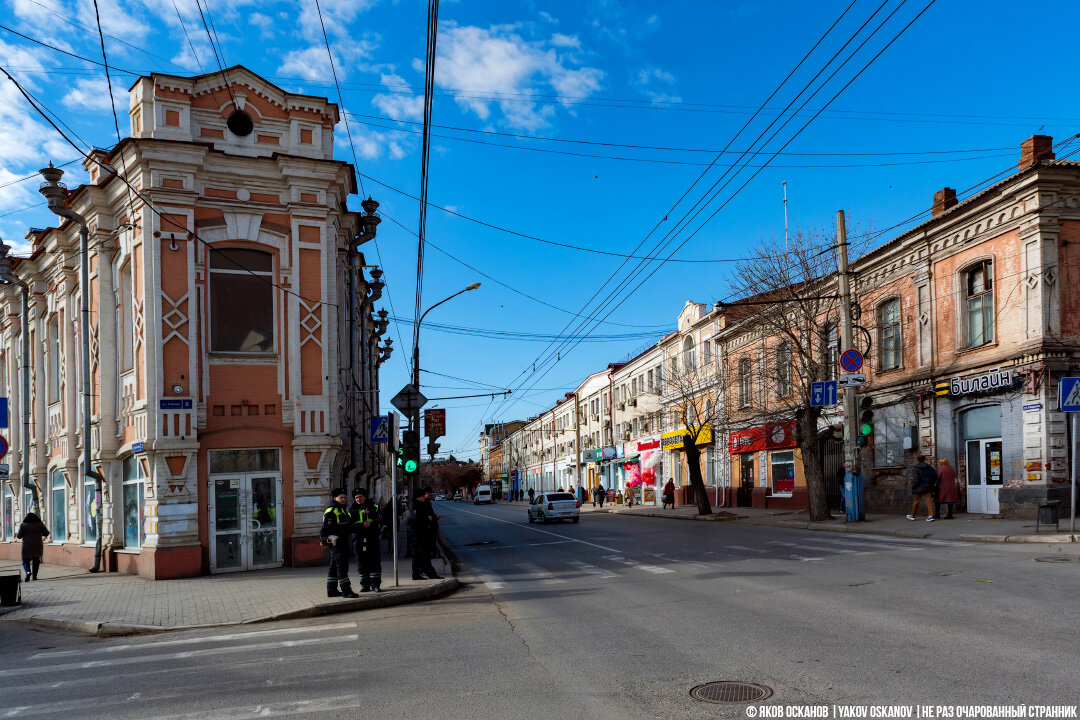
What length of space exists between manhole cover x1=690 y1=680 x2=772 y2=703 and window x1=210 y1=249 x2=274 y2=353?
14.2 meters

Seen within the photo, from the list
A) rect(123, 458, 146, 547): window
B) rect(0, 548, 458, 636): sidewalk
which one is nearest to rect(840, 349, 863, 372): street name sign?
rect(0, 548, 458, 636): sidewalk

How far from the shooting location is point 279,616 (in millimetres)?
11672

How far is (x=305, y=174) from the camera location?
1861 cm

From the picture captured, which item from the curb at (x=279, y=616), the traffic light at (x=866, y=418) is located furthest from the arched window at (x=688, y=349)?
the curb at (x=279, y=616)

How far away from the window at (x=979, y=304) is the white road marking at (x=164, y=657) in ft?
66.7

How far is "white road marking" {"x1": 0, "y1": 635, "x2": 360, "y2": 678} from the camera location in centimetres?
887

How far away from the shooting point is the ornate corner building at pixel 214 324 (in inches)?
682

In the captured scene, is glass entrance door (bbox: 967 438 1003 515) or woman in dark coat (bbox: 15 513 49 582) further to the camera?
glass entrance door (bbox: 967 438 1003 515)

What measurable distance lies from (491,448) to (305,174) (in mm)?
136210

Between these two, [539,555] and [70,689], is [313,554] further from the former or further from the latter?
[70,689]

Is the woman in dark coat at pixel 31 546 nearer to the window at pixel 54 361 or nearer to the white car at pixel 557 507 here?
the window at pixel 54 361

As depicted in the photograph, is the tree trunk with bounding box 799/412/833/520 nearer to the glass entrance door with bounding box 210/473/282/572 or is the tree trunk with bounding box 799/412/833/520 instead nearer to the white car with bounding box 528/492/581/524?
the white car with bounding box 528/492/581/524

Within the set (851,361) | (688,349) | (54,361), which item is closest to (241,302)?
(54,361)

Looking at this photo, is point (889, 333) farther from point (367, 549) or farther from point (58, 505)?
point (58, 505)
